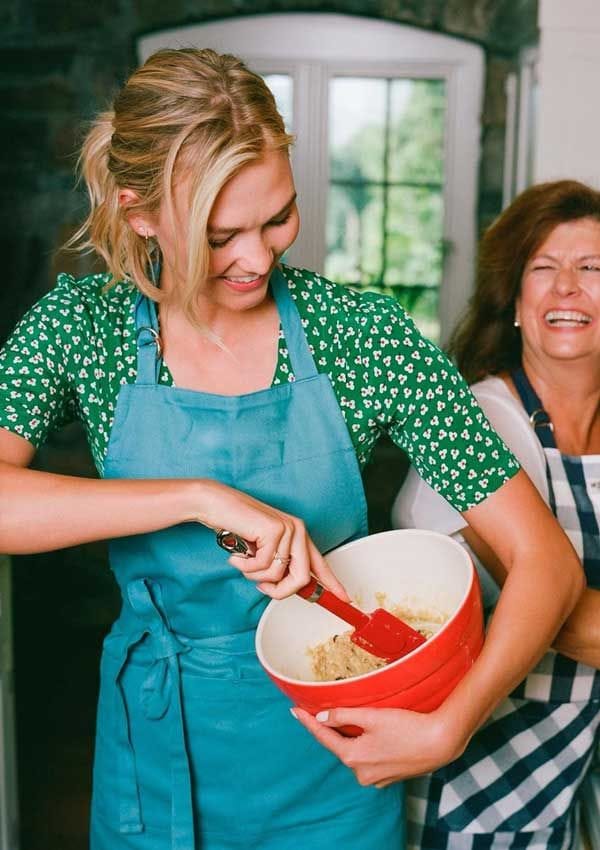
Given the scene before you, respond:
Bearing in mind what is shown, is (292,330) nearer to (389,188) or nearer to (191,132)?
(191,132)

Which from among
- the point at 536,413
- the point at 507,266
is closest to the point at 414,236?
the point at 507,266

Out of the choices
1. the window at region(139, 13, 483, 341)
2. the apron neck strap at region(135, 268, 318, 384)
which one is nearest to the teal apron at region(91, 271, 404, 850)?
the apron neck strap at region(135, 268, 318, 384)

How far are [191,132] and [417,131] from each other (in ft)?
11.7

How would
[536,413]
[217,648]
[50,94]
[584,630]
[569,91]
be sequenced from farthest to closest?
[50,94] < [569,91] < [536,413] < [584,630] < [217,648]

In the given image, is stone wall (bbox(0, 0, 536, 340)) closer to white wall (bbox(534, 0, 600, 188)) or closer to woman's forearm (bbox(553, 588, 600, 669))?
white wall (bbox(534, 0, 600, 188))

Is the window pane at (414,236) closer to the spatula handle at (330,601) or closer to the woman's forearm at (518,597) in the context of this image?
the woman's forearm at (518,597)

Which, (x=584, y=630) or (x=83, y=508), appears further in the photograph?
(x=584, y=630)

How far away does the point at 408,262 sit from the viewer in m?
4.50

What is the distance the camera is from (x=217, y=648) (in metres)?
1.18

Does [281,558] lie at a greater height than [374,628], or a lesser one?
greater

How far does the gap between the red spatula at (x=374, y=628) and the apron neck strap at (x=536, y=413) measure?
550mm

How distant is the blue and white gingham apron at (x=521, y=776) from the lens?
145 cm

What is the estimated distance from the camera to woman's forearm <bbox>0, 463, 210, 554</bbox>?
1.00 m

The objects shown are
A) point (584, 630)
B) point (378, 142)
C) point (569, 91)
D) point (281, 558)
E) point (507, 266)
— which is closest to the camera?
point (281, 558)
